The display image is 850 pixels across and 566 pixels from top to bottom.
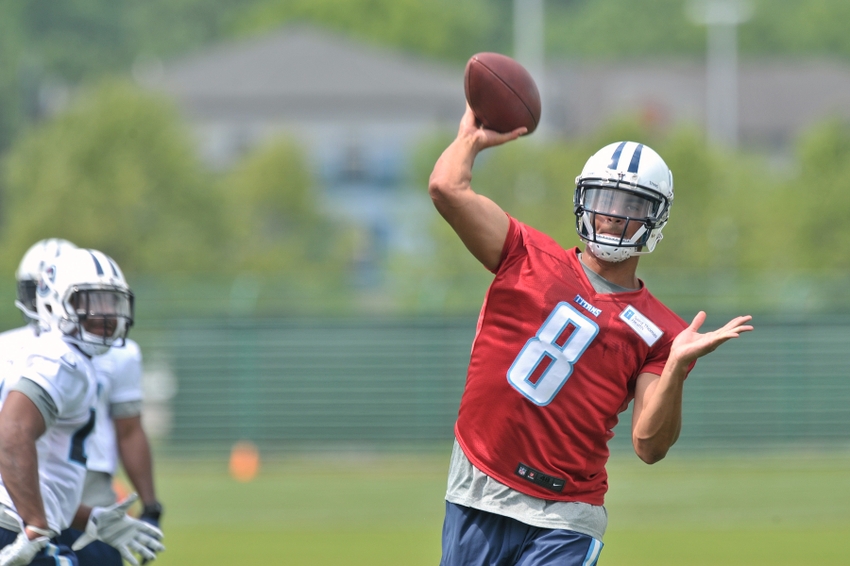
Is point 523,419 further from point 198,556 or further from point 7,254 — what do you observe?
point 7,254

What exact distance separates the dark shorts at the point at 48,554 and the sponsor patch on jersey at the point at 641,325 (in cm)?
230

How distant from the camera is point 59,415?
5.00 meters

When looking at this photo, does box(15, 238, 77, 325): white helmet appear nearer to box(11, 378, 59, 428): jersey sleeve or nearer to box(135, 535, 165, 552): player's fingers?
box(135, 535, 165, 552): player's fingers

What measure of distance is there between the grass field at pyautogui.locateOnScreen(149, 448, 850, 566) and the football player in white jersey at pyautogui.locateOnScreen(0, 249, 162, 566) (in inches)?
193

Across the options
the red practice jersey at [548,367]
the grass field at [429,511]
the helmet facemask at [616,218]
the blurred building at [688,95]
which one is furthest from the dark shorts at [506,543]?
the blurred building at [688,95]

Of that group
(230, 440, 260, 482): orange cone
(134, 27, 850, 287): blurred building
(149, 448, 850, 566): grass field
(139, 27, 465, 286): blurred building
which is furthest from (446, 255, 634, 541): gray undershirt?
(139, 27, 465, 286): blurred building

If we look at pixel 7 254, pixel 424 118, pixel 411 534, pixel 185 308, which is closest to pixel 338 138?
pixel 424 118

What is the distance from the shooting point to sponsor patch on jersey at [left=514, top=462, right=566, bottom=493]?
4738 millimetres

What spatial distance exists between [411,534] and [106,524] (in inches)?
253

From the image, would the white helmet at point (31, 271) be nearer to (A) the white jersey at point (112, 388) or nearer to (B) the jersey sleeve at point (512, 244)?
(A) the white jersey at point (112, 388)

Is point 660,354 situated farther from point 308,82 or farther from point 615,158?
point 308,82

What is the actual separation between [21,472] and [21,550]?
29 cm

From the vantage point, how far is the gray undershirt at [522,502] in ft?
15.5

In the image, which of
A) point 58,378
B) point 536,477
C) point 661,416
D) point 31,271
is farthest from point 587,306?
point 31,271
